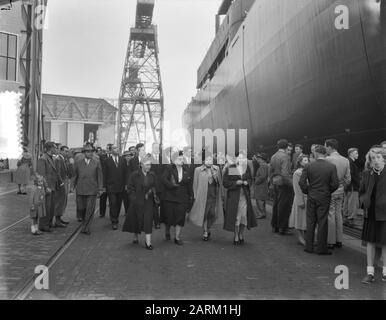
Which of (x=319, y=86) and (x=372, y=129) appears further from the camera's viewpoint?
(x=319, y=86)

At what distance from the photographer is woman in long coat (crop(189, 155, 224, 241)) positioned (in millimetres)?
7480

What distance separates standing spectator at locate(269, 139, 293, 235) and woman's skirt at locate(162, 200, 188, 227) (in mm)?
1853

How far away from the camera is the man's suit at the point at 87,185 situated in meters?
7.96

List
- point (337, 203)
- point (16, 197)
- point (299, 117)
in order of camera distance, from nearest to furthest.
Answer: point (337, 203) → point (299, 117) → point (16, 197)

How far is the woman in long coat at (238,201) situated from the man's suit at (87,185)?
2462mm

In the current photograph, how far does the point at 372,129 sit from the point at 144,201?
12.7ft

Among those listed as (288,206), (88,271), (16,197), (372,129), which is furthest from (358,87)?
(16,197)

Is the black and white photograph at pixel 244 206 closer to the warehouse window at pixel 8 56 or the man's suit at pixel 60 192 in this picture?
the man's suit at pixel 60 192

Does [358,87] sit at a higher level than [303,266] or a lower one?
higher

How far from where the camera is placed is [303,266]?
5613 millimetres

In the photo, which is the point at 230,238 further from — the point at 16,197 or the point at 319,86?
the point at 16,197

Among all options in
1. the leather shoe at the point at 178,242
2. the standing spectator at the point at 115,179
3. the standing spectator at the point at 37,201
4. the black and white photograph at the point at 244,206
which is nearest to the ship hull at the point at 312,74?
the black and white photograph at the point at 244,206

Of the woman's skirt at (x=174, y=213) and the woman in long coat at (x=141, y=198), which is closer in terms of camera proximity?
the woman in long coat at (x=141, y=198)

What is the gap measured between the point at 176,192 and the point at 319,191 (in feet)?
7.44
